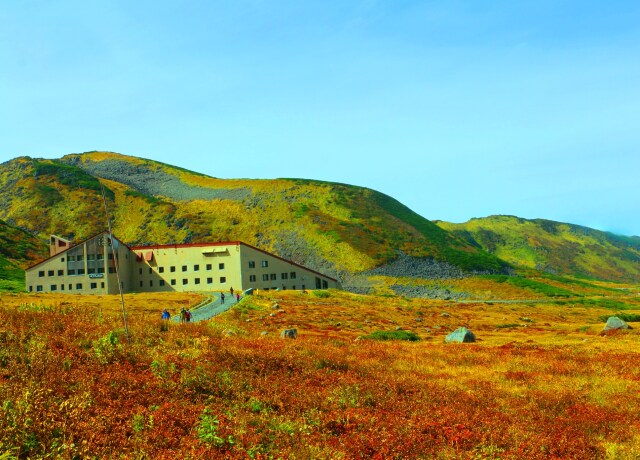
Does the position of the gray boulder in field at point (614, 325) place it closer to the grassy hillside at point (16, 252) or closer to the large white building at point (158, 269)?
the large white building at point (158, 269)

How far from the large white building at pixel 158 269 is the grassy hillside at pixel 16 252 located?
458 inches

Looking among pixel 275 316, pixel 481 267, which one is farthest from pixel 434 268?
pixel 275 316

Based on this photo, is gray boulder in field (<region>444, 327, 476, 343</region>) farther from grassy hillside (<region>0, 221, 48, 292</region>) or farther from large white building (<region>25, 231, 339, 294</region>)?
grassy hillside (<region>0, 221, 48, 292</region>)

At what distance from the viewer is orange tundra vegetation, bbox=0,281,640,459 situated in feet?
28.4

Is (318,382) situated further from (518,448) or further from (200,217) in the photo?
(200,217)

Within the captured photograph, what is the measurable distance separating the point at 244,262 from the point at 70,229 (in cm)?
10724

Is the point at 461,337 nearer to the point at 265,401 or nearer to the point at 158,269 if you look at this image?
the point at 265,401

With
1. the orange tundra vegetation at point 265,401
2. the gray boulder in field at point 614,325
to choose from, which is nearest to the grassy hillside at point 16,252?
the orange tundra vegetation at point 265,401

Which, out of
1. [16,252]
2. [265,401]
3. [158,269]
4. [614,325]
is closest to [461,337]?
[614,325]

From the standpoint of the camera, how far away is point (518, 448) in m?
10.0

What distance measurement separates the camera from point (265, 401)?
37.4ft

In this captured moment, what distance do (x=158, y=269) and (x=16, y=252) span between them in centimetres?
6590

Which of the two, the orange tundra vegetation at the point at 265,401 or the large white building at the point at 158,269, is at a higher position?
the large white building at the point at 158,269

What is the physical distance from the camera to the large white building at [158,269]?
347 ft
